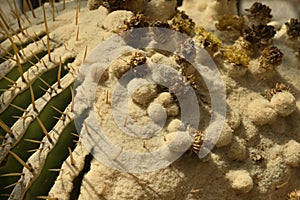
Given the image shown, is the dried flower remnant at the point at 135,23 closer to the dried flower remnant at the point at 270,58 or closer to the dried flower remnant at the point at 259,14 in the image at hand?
the dried flower remnant at the point at 270,58

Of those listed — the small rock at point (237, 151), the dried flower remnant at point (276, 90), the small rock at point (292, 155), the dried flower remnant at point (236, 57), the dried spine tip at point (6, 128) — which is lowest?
the small rock at point (292, 155)

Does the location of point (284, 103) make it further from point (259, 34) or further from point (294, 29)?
point (294, 29)

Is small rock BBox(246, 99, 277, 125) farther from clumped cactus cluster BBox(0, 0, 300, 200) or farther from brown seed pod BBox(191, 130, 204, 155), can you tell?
brown seed pod BBox(191, 130, 204, 155)

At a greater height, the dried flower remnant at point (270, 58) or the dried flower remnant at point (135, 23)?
the dried flower remnant at point (135, 23)

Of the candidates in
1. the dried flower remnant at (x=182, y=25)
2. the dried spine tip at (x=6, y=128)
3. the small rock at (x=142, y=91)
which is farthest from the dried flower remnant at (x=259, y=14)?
the dried spine tip at (x=6, y=128)

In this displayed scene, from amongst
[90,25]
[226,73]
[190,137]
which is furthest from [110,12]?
[190,137]

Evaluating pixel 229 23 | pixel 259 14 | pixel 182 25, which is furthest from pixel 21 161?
pixel 259 14

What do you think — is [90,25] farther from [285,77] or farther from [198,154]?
[285,77]
